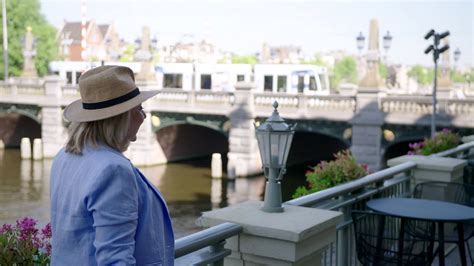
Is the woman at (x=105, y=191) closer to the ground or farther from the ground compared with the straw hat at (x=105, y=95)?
closer to the ground

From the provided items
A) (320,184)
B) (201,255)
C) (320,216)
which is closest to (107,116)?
(201,255)

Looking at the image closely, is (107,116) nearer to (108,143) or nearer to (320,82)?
(108,143)

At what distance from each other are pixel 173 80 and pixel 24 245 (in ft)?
123

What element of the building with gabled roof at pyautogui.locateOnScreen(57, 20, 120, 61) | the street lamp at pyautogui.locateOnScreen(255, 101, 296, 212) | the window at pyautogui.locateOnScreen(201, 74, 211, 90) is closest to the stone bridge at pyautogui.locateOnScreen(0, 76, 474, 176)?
the window at pyautogui.locateOnScreen(201, 74, 211, 90)

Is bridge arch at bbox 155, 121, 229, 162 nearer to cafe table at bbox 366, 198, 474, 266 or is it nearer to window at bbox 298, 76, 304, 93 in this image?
window at bbox 298, 76, 304, 93

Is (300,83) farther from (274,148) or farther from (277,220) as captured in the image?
(277,220)

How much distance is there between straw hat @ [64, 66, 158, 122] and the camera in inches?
83.1

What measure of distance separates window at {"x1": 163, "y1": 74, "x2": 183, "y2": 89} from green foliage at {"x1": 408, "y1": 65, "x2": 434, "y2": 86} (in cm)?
8897

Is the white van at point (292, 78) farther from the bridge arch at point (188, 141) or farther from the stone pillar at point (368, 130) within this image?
the stone pillar at point (368, 130)

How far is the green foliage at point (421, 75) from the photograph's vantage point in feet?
389

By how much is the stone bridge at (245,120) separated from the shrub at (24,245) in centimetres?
2375

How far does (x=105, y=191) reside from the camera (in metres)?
1.96

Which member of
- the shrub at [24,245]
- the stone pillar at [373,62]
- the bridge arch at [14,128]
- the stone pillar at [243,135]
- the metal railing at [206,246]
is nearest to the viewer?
the shrub at [24,245]

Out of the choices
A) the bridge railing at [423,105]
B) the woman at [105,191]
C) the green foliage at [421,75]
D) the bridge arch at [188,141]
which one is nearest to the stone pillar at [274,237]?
the woman at [105,191]
